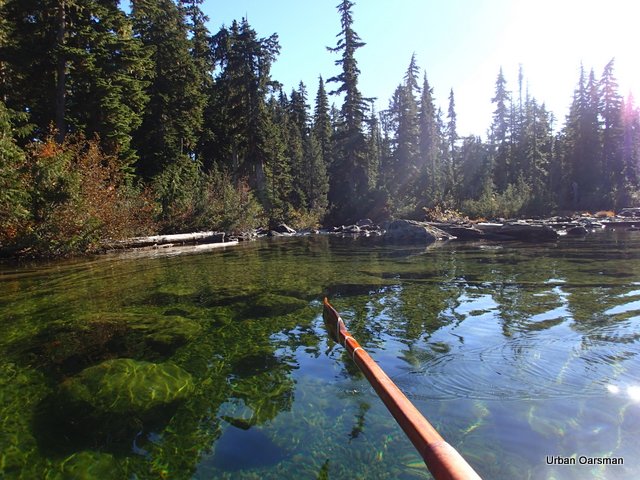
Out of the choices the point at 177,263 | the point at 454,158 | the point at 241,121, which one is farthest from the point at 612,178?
the point at 177,263

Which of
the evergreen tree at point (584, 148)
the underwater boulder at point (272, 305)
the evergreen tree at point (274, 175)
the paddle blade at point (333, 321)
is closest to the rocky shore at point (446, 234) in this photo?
the evergreen tree at point (274, 175)

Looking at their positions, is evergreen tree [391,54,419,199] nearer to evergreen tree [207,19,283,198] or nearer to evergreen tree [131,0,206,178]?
evergreen tree [207,19,283,198]

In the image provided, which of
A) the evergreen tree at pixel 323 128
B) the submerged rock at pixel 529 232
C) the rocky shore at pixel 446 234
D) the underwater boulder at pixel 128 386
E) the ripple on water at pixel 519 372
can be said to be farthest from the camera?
the evergreen tree at pixel 323 128

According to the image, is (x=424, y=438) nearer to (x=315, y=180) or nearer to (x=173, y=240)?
(x=173, y=240)

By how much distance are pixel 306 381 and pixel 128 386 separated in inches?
75.2

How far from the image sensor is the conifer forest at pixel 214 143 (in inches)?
672

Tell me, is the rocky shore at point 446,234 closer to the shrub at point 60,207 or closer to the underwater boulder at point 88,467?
the shrub at point 60,207

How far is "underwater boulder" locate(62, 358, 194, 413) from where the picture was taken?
4059 millimetres

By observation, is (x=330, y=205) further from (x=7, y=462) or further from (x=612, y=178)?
(x=7, y=462)

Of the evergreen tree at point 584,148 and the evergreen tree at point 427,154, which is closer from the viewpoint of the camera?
the evergreen tree at point 427,154

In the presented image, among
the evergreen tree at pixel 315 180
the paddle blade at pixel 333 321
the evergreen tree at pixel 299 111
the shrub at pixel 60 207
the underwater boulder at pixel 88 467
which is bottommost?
the underwater boulder at pixel 88 467

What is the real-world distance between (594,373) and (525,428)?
1659 millimetres

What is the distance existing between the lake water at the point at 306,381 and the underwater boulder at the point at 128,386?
0.02 m

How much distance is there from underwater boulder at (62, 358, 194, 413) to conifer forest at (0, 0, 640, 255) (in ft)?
34.0
